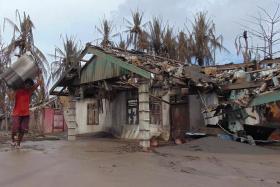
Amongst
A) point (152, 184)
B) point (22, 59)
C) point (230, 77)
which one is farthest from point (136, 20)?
point (152, 184)

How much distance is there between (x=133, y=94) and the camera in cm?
2078

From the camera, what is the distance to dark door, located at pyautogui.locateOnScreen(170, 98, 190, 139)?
19.3 meters

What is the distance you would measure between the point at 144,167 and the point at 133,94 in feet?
34.4

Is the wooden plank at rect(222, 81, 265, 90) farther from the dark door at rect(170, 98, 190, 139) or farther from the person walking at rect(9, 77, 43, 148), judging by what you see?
the person walking at rect(9, 77, 43, 148)

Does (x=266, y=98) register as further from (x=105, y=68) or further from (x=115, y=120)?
(x=115, y=120)

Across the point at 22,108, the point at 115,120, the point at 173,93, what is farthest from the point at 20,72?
the point at 115,120

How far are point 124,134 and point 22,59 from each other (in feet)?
26.6

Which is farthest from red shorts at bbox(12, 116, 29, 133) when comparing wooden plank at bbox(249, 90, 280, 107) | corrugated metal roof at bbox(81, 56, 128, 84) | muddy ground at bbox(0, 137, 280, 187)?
wooden plank at bbox(249, 90, 280, 107)

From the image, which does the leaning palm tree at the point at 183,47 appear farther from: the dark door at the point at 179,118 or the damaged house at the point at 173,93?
the dark door at the point at 179,118

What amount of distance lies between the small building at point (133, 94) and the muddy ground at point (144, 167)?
2580 mm

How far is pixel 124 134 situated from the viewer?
69.1 feet

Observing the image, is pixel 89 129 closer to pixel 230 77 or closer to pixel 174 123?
pixel 174 123

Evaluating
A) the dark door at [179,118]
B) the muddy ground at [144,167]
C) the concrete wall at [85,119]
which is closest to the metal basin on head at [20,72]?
the muddy ground at [144,167]

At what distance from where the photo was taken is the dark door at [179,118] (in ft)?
63.4
